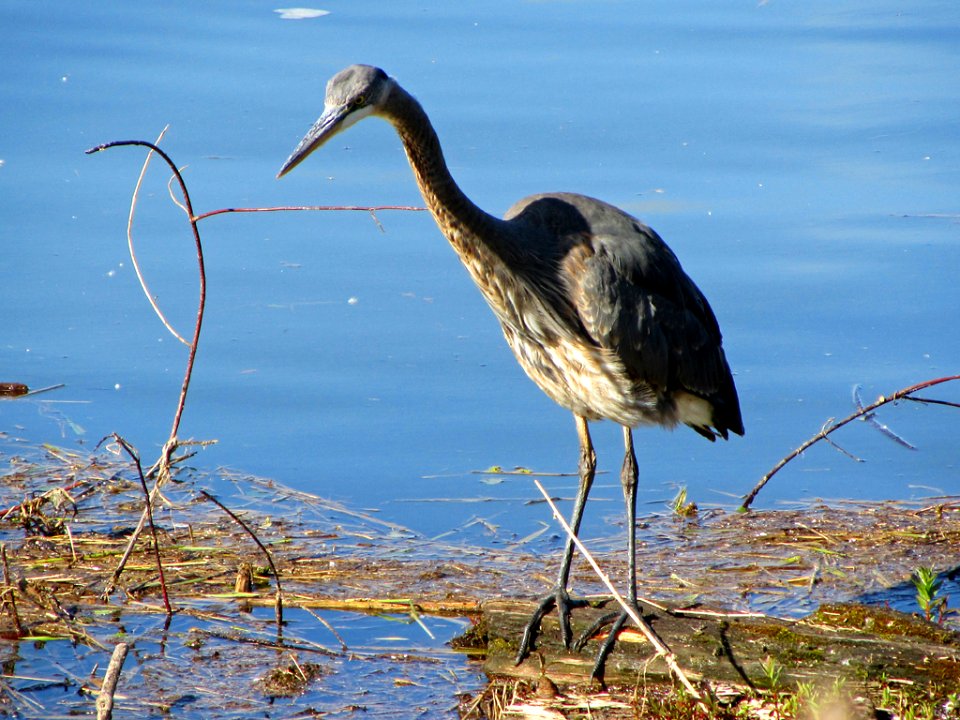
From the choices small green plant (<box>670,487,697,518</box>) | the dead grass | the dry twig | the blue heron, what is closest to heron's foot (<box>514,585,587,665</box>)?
the blue heron

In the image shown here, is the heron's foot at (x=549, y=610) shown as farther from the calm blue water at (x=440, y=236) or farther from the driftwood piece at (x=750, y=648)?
the calm blue water at (x=440, y=236)

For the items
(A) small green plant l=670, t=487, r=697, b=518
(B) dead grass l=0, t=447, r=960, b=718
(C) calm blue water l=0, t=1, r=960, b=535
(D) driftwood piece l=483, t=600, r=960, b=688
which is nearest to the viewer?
(D) driftwood piece l=483, t=600, r=960, b=688

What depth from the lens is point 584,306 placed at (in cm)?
509

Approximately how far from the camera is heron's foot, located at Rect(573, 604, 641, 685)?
465cm

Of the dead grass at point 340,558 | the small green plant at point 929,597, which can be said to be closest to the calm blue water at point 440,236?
the dead grass at point 340,558

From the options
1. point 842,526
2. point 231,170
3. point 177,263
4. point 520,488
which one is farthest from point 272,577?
point 231,170

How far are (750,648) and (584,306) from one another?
140 centimetres

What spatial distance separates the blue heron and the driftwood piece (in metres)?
0.07

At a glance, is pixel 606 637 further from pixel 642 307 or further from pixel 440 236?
pixel 440 236

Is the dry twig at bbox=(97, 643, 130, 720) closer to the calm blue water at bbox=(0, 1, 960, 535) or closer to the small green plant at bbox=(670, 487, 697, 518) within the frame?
the calm blue water at bbox=(0, 1, 960, 535)

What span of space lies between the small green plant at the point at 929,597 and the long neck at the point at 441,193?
185cm

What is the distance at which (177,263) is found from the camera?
26.6 ft

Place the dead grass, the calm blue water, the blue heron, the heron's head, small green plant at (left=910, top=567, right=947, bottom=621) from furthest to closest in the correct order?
the calm blue water → the dead grass → the blue heron → small green plant at (left=910, top=567, right=947, bottom=621) → the heron's head

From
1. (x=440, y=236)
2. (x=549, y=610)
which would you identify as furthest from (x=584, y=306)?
(x=440, y=236)
